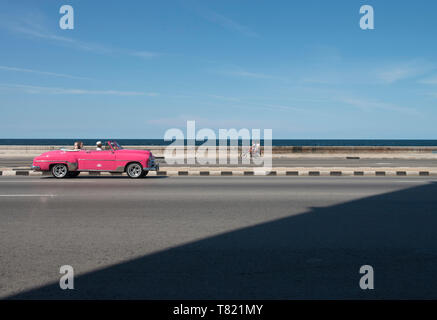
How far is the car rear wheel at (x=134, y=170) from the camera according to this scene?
49.2ft

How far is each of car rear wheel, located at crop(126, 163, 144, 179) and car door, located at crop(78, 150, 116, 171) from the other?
82cm

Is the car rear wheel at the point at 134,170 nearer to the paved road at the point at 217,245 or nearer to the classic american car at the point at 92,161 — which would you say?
the classic american car at the point at 92,161

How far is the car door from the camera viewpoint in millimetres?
14555

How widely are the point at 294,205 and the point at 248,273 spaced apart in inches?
187

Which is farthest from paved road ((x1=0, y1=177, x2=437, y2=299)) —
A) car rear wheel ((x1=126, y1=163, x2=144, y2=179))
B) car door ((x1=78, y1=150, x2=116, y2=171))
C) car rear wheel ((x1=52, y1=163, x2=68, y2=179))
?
car rear wheel ((x1=126, y1=163, x2=144, y2=179))

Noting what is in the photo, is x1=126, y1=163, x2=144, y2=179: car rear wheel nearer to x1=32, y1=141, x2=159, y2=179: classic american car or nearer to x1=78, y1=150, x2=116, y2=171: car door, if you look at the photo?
x1=32, y1=141, x2=159, y2=179: classic american car

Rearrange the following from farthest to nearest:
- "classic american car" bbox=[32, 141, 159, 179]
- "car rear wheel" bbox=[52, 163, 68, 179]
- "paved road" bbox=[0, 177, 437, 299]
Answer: "car rear wheel" bbox=[52, 163, 68, 179] → "classic american car" bbox=[32, 141, 159, 179] → "paved road" bbox=[0, 177, 437, 299]

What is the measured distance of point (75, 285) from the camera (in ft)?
13.3

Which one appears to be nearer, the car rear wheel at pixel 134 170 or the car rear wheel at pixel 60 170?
the car rear wheel at pixel 60 170

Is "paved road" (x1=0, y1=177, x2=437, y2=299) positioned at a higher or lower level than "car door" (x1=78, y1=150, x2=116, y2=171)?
lower

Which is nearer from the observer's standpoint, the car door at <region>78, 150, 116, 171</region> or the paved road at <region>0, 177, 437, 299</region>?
the paved road at <region>0, 177, 437, 299</region>

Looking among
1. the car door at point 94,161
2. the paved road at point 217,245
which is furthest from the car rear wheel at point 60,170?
the paved road at point 217,245
